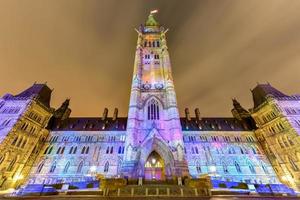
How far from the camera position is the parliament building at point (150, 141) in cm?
2425

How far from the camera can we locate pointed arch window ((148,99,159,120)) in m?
27.5

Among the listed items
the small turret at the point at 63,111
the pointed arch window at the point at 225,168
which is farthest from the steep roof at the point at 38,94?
the pointed arch window at the point at 225,168

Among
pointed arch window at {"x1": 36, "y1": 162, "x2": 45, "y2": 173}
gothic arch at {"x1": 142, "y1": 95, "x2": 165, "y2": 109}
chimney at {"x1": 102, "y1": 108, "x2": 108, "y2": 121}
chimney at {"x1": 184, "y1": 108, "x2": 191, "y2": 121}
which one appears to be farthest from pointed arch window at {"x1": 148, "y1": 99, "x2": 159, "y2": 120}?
pointed arch window at {"x1": 36, "y1": 162, "x2": 45, "y2": 173}

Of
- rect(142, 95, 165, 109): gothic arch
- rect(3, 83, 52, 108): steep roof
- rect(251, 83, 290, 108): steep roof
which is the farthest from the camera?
rect(251, 83, 290, 108): steep roof

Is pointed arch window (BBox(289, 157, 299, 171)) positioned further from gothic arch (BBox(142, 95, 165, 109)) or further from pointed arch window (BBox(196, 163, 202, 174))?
gothic arch (BBox(142, 95, 165, 109))

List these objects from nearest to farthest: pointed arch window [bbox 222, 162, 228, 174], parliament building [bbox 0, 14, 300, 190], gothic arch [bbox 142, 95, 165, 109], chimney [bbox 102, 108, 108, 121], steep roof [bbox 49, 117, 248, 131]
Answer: parliament building [bbox 0, 14, 300, 190] < gothic arch [bbox 142, 95, 165, 109] < pointed arch window [bbox 222, 162, 228, 174] < steep roof [bbox 49, 117, 248, 131] < chimney [bbox 102, 108, 108, 121]

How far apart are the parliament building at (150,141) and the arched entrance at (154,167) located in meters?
0.14

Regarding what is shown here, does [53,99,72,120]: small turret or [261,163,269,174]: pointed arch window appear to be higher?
[53,99,72,120]: small turret

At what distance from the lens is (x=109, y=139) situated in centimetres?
3366

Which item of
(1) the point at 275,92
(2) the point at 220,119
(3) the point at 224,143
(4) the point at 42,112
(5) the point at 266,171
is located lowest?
(5) the point at 266,171

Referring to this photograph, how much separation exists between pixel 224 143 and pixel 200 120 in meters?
8.39

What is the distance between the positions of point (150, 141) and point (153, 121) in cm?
370

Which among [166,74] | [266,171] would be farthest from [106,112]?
[266,171]

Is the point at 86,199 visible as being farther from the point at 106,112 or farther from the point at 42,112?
the point at 106,112
